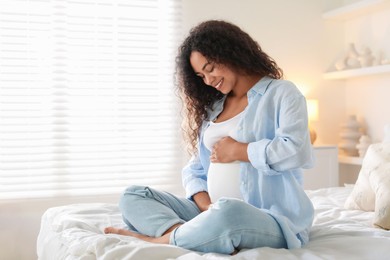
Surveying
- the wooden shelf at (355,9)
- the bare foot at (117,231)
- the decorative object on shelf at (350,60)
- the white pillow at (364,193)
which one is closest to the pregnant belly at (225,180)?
the bare foot at (117,231)

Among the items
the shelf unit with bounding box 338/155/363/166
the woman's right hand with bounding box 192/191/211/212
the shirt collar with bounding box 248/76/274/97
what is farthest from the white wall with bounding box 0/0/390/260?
the shirt collar with bounding box 248/76/274/97

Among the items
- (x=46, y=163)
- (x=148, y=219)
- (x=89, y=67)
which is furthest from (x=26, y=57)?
(x=148, y=219)

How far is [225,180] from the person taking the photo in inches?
79.1

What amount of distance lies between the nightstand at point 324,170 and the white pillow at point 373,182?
1271mm

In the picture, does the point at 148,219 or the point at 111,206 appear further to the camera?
the point at 111,206

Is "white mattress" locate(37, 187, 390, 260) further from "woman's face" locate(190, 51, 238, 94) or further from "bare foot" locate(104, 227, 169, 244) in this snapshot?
"woman's face" locate(190, 51, 238, 94)

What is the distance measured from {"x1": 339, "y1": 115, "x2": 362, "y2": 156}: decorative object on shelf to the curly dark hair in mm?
1993

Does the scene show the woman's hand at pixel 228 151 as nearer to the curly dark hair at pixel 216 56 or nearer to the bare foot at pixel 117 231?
the curly dark hair at pixel 216 56

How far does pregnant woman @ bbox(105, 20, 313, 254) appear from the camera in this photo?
1703 mm

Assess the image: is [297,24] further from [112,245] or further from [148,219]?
[112,245]

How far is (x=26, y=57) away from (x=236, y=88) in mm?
1841

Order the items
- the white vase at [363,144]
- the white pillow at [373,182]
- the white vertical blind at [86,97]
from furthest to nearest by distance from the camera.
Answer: the white vase at [363,144] < the white vertical blind at [86,97] < the white pillow at [373,182]

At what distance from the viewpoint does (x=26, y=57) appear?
3488 mm

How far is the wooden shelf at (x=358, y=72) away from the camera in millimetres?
3633
